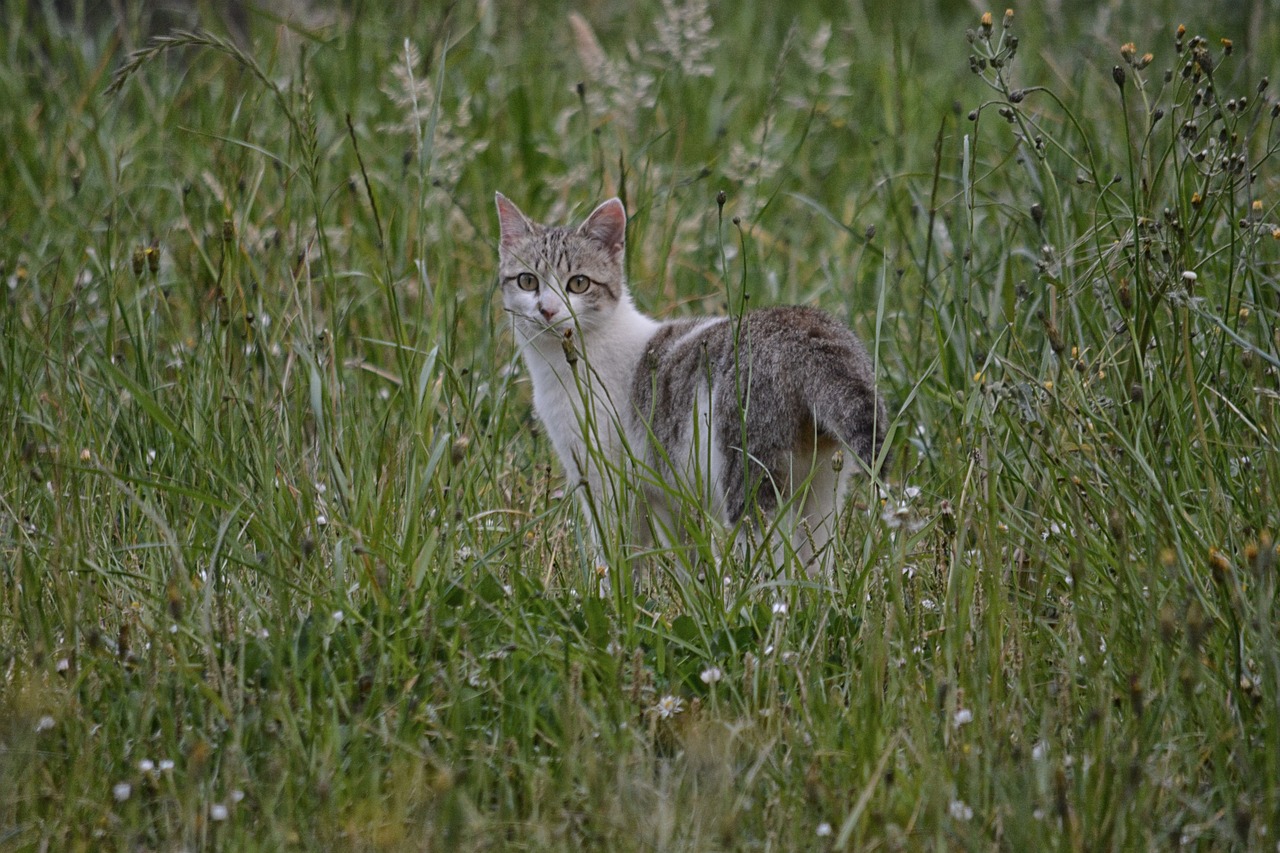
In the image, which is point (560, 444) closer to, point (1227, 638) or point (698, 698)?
point (698, 698)

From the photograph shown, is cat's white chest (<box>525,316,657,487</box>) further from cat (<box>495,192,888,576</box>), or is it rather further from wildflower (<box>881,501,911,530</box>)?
wildflower (<box>881,501,911,530</box>)

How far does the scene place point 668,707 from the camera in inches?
103

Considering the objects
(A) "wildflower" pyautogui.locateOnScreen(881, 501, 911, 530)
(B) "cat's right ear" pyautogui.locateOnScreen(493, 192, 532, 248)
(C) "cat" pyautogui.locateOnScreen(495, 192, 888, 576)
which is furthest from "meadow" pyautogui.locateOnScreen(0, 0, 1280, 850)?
(B) "cat's right ear" pyautogui.locateOnScreen(493, 192, 532, 248)

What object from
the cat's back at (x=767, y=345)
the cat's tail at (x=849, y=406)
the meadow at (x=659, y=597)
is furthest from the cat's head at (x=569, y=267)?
the cat's tail at (x=849, y=406)

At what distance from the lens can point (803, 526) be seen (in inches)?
148

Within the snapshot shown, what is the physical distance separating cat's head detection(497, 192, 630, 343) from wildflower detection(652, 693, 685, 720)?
1794mm

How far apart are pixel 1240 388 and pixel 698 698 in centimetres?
155

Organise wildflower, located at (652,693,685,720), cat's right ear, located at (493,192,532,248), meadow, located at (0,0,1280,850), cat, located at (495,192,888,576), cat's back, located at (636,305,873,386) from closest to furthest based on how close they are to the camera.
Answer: meadow, located at (0,0,1280,850) → wildflower, located at (652,693,685,720) → cat, located at (495,192,888,576) → cat's back, located at (636,305,873,386) → cat's right ear, located at (493,192,532,248)

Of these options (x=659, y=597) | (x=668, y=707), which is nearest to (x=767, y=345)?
(x=659, y=597)

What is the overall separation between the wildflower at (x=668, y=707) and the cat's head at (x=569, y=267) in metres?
1.79

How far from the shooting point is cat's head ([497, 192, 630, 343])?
4.27 m

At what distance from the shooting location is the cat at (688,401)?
3.17 m

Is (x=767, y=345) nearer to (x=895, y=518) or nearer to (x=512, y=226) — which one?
(x=895, y=518)

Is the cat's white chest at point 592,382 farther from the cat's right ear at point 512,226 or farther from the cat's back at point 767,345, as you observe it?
the cat's right ear at point 512,226
